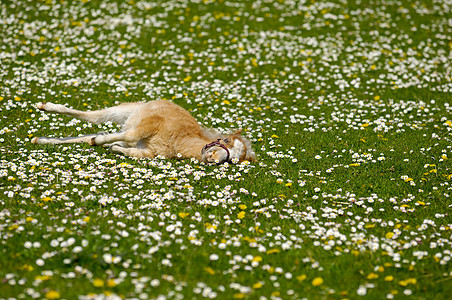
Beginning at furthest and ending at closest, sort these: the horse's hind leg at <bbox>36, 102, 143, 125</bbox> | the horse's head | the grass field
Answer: the horse's hind leg at <bbox>36, 102, 143, 125</bbox> < the horse's head < the grass field

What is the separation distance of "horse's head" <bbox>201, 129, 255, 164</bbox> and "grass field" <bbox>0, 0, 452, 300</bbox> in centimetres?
25

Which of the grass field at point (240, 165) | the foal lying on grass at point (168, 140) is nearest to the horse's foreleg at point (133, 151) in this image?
the foal lying on grass at point (168, 140)

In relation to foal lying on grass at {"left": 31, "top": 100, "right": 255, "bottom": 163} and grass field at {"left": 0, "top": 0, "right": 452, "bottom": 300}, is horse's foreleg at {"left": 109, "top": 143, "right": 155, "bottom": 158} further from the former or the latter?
grass field at {"left": 0, "top": 0, "right": 452, "bottom": 300}

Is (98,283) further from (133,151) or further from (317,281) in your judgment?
(133,151)

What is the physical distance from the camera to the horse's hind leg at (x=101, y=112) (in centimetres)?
1064

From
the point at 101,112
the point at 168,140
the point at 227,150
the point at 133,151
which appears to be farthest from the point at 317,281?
the point at 101,112

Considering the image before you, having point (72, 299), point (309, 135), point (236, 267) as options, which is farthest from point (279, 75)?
point (72, 299)

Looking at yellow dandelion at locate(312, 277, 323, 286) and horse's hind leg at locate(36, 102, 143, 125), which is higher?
yellow dandelion at locate(312, 277, 323, 286)

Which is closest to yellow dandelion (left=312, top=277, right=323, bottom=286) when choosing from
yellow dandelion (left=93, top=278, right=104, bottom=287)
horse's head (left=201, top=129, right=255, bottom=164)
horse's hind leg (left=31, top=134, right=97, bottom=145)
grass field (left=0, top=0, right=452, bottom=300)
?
grass field (left=0, top=0, right=452, bottom=300)

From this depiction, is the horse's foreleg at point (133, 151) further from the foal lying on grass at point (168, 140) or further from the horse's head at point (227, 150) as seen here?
the horse's head at point (227, 150)

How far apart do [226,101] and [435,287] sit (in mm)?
8086

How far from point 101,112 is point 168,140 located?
2.25m

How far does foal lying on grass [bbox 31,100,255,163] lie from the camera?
9.29 meters

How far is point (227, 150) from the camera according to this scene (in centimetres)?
918
